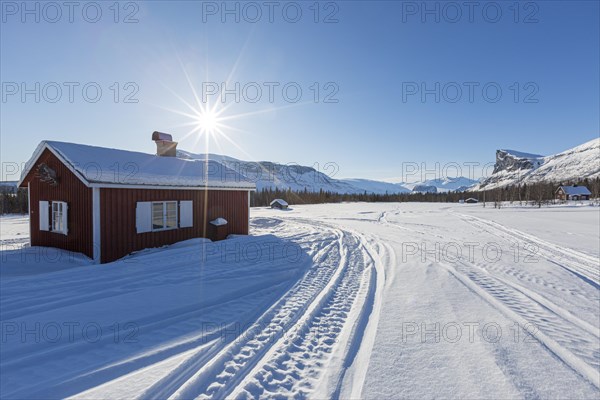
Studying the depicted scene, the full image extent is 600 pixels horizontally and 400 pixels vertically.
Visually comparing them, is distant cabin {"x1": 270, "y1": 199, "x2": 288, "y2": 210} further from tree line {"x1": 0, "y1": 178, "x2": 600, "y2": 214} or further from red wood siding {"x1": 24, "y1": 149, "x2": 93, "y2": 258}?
red wood siding {"x1": 24, "y1": 149, "x2": 93, "y2": 258}

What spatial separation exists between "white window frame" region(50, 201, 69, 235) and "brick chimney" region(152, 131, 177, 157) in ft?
20.2

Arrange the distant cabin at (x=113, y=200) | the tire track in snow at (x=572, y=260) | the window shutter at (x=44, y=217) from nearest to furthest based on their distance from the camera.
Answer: the tire track in snow at (x=572, y=260) < the distant cabin at (x=113, y=200) < the window shutter at (x=44, y=217)

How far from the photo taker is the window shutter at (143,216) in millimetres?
10719

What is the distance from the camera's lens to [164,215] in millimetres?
11805

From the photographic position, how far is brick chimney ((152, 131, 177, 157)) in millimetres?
16078

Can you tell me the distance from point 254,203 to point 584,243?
67498 mm

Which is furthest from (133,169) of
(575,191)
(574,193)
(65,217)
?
(575,191)

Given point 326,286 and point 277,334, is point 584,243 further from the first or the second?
point 277,334

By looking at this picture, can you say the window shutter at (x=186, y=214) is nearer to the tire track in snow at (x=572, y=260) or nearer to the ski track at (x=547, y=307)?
the ski track at (x=547, y=307)

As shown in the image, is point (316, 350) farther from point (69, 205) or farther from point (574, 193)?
point (574, 193)

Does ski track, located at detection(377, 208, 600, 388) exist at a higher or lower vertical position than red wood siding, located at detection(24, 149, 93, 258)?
lower

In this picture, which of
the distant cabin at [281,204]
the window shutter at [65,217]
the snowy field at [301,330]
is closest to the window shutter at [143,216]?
the snowy field at [301,330]

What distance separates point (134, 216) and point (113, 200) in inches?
38.5

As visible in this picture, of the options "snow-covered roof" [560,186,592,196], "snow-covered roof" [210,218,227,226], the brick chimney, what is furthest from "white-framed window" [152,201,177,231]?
"snow-covered roof" [560,186,592,196]
